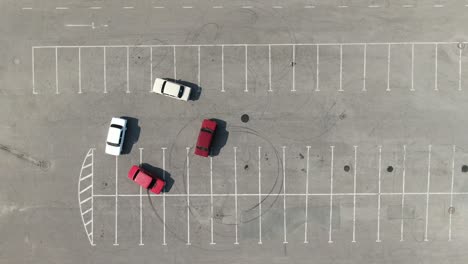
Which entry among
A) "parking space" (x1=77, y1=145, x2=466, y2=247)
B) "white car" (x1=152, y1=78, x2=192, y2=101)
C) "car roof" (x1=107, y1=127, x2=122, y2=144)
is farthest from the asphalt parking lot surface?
"car roof" (x1=107, y1=127, x2=122, y2=144)

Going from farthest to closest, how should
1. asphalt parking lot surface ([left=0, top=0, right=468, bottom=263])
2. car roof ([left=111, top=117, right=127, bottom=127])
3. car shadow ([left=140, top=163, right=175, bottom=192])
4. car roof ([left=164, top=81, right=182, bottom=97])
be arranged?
car shadow ([left=140, top=163, right=175, bottom=192]) < asphalt parking lot surface ([left=0, top=0, right=468, bottom=263]) < car roof ([left=111, top=117, right=127, bottom=127]) < car roof ([left=164, top=81, right=182, bottom=97])

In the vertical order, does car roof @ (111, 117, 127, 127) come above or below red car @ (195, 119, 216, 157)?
above

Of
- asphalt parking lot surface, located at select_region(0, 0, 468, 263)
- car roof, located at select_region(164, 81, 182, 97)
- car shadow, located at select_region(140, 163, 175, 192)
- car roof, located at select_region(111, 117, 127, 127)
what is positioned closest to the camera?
car roof, located at select_region(164, 81, 182, 97)

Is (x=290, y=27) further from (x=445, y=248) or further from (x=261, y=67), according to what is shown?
(x=445, y=248)

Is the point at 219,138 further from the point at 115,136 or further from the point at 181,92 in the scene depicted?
the point at 115,136

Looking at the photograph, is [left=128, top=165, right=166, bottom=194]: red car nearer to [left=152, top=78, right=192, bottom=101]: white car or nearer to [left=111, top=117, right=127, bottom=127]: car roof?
[left=111, top=117, right=127, bottom=127]: car roof

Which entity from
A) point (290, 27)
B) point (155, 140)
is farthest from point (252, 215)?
point (290, 27)

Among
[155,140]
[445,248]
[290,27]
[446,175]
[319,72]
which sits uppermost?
[290,27]

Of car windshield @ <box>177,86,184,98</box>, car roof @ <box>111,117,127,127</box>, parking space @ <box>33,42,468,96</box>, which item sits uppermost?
parking space @ <box>33,42,468,96</box>

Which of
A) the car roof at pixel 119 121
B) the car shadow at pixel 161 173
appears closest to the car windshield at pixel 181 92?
the car roof at pixel 119 121
